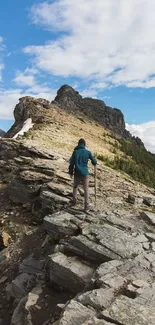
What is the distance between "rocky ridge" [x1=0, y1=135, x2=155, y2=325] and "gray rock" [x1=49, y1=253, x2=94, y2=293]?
2cm

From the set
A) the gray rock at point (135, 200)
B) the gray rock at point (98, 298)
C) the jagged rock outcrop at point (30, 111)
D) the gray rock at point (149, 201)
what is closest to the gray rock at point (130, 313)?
the gray rock at point (98, 298)

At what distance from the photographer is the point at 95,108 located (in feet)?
274

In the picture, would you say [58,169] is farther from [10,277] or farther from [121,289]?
[121,289]

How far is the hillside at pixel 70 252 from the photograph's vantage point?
761 cm

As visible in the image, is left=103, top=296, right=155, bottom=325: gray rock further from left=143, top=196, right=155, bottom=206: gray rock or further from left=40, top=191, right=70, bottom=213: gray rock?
left=143, top=196, right=155, bottom=206: gray rock

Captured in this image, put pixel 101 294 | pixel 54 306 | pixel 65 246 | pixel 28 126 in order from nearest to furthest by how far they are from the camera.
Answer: pixel 101 294 → pixel 54 306 → pixel 65 246 → pixel 28 126

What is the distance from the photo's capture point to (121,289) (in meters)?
8.09

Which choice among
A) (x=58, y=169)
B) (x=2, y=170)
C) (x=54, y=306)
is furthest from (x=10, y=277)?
(x=2, y=170)

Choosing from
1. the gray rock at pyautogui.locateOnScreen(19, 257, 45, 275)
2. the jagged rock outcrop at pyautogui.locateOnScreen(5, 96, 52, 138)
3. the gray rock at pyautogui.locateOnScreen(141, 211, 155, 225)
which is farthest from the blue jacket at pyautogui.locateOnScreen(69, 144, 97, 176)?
the jagged rock outcrop at pyautogui.locateOnScreen(5, 96, 52, 138)

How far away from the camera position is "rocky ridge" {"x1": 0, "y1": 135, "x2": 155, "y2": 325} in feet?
24.7

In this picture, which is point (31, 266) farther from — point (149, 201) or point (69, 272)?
point (149, 201)

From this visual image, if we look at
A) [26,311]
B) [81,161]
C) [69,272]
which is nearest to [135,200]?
[81,161]

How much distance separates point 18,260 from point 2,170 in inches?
405

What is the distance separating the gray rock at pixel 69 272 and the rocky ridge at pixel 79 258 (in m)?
0.02
